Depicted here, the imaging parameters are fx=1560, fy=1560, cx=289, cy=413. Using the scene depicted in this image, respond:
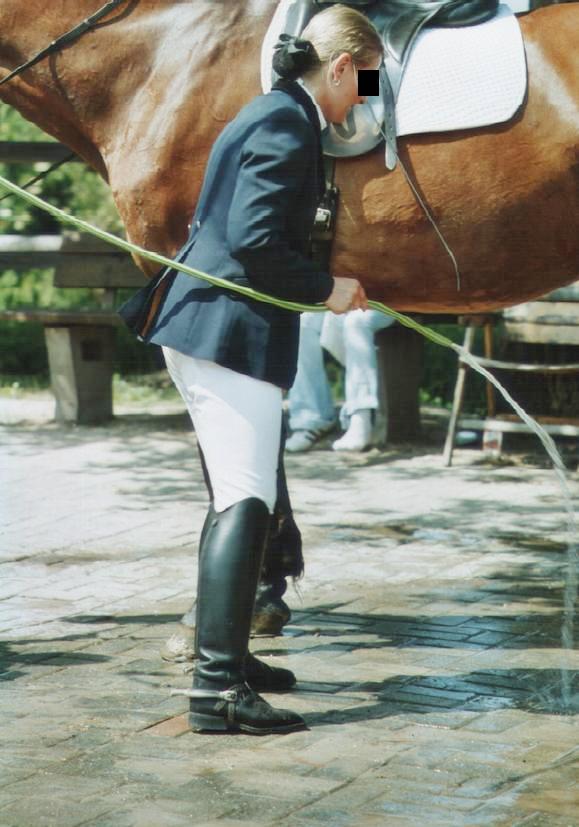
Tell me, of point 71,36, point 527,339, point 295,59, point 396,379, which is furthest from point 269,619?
point 396,379

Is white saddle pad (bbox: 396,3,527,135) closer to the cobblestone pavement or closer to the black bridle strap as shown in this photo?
the black bridle strap

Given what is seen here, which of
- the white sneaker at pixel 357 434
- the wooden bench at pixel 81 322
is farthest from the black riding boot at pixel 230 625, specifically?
the wooden bench at pixel 81 322

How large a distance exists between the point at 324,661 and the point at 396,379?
5.30 m

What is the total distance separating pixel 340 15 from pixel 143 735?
81.2 inches

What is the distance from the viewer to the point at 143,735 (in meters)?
4.35

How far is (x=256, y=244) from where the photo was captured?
4.12 metres

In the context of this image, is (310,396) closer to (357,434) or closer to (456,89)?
(357,434)

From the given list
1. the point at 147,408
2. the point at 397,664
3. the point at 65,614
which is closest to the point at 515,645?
the point at 397,664

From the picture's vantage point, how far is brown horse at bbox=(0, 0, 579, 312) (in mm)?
4988

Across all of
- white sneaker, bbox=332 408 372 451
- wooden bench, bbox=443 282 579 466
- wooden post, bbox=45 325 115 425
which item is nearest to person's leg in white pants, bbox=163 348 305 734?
wooden bench, bbox=443 282 579 466

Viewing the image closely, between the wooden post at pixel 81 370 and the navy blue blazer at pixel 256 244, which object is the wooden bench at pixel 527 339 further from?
the navy blue blazer at pixel 256 244

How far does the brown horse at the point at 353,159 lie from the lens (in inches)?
196

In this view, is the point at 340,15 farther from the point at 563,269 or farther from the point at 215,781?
the point at 215,781

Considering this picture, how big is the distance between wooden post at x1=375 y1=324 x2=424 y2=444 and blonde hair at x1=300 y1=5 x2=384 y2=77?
6.03m
